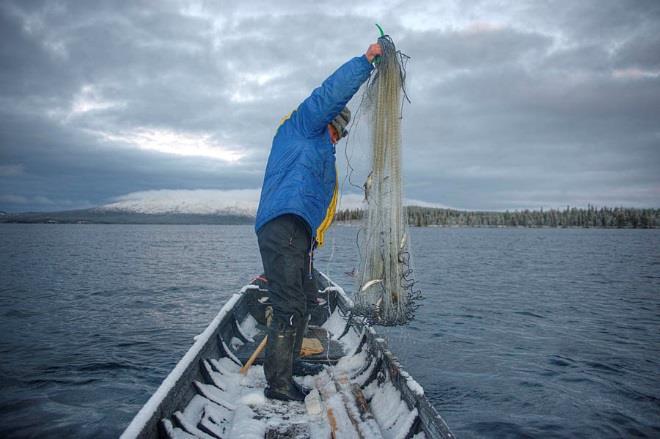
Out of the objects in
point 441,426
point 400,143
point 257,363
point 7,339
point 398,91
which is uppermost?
point 398,91

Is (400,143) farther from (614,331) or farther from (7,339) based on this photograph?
(7,339)

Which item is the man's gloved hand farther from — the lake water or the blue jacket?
the lake water

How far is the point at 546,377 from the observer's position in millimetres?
9469

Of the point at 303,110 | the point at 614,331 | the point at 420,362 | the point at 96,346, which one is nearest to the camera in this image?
the point at 303,110

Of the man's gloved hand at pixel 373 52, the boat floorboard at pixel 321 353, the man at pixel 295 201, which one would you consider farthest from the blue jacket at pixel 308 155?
the boat floorboard at pixel 321 353

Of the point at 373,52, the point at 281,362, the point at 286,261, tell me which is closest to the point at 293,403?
the point at 281,362

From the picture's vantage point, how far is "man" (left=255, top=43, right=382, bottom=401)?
4.30 m

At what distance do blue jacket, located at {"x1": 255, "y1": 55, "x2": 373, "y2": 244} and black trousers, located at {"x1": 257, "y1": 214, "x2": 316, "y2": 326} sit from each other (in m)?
0.12

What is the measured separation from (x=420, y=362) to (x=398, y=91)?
7193 millimetres

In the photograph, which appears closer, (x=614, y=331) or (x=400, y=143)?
(x=400, y=143)

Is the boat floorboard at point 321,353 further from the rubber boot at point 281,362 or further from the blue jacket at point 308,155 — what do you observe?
the blue jacket at point 308,155

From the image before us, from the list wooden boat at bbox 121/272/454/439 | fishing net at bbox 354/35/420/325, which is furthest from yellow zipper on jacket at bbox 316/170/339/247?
wooden boat at bbox 121/272/454/439

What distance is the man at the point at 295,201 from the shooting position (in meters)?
4.30

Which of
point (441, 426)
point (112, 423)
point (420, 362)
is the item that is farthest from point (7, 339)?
point (441, 426)
